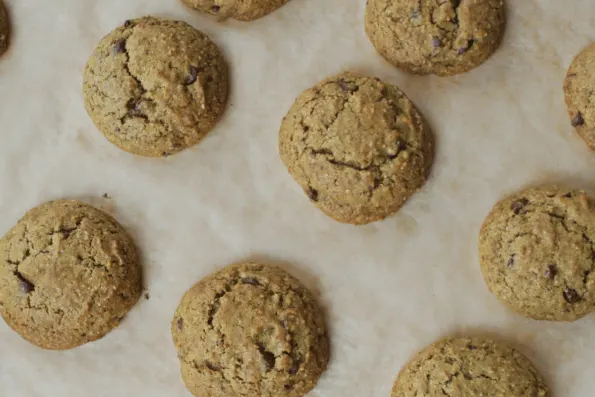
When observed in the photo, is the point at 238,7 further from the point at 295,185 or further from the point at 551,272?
the point at 551,272

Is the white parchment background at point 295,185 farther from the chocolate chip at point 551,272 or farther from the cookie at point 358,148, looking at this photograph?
the chocolate chip at point 551,272

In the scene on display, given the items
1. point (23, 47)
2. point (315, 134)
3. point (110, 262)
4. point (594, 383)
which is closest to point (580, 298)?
point (594, 383)

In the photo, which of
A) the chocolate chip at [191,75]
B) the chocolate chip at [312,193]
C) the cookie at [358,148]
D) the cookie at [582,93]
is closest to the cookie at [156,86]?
the chocolate chip at [191,75]

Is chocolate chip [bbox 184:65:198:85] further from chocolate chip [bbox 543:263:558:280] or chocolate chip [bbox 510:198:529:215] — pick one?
chocolate chip [bbox 543:263:558:280]

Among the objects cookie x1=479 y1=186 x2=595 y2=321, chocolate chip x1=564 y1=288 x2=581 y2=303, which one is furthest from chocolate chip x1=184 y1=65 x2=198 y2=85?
chocolate chip x1=564 y1=288 x2=581 y2=303

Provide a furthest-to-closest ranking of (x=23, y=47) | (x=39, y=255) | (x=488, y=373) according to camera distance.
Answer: (x=23, y=47)
(x=39, y=255)
(x=488, y=373)

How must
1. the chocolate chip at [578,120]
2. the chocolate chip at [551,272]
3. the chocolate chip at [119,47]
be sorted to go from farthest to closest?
the chocolate chip at [119,47], the chocolate chip at [578,120], the chocolate chip at [551,272]

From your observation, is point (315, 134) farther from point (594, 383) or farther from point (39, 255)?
point (594, 383)
